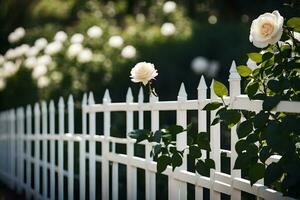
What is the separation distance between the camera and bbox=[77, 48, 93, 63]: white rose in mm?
9133

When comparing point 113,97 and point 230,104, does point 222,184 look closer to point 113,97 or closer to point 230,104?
point 230,104

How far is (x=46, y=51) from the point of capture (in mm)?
9828

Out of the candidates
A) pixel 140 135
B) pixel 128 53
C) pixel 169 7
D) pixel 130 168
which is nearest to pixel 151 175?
pixel 130 168

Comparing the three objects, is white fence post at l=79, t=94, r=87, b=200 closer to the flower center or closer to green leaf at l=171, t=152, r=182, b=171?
green leaf at l=171, t=152, r=182, b=171

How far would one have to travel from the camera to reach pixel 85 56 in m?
9.15

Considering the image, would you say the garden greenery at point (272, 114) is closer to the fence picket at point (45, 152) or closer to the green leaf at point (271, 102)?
the green leaf at point (271, 102)

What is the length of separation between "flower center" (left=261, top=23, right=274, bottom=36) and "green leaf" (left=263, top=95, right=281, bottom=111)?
33 cm

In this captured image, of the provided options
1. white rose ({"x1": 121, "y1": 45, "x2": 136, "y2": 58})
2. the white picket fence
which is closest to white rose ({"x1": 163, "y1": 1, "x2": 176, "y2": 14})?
white rose ({"x1": 121, "y1": 45, "x2": 136, "y2": 58})

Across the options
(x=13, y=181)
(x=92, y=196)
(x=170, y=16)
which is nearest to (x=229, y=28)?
(x=170, y=16)

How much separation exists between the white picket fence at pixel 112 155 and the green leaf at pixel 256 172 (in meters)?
0.17

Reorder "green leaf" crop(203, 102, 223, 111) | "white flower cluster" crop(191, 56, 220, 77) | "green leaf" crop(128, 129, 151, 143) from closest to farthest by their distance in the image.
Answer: "green leaf" crop(203, 102, 223, 111) < "green leaf" crop(128, 129, 151, 143) < "white flower cluster" crop(191, 56, 220, 77)

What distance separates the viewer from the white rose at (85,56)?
360 inches

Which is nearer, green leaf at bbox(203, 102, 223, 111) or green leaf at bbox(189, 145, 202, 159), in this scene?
green leaf at bbox(203, 102, 223, 111)

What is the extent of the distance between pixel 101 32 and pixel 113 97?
4.52 feet
